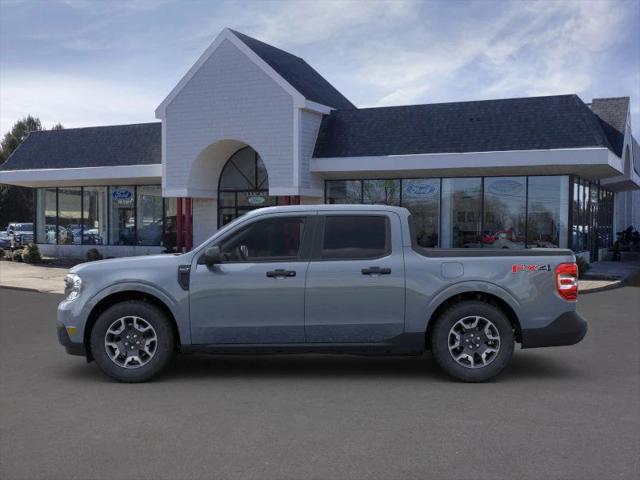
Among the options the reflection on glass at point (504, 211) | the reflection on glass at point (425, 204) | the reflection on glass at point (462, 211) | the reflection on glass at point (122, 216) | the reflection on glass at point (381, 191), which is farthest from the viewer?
the reflection on glass at point (122, 216)

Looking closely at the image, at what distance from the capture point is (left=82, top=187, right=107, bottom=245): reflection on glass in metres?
29.4

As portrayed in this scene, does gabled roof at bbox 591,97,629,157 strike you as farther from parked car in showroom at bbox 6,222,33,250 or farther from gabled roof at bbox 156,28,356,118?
parked car in showroom at bbox 6,222,33,250

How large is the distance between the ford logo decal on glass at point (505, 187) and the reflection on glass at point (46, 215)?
1925cm

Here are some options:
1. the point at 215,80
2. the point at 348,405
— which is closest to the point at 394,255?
the point at 348,405

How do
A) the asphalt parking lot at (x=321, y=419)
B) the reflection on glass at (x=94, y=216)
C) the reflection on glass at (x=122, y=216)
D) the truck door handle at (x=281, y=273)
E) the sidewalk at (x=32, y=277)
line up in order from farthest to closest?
the reflection on glass at (x=94, y=216), the reflection on glass at (x=122, y=216), the sidewalk at (x=32, y=277), the truck door handle at (x=281, y=273), the asphalt parking lot at (x=321, y=419)

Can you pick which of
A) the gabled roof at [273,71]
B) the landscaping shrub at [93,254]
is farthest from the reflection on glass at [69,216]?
the gabled roof at [273,71]

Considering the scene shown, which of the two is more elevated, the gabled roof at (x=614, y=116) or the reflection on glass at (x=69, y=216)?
the gabled roof at (x=614, y=116)

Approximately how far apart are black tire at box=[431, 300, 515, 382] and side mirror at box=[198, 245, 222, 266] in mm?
2413

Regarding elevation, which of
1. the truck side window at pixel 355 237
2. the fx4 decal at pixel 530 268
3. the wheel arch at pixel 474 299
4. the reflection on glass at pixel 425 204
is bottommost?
the wheel arch at pixel 474 299

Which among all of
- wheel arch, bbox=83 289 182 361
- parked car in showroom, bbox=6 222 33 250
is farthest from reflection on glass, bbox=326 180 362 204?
wheel arch, bbox=83 289 182 361

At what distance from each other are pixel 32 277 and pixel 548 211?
16556 mm

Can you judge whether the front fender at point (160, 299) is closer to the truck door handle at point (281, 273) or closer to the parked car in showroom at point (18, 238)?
the truck door handle at point (281, 273)

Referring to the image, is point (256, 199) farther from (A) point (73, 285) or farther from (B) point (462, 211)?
(A) point (73, 285)

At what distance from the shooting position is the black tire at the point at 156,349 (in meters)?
7.28
